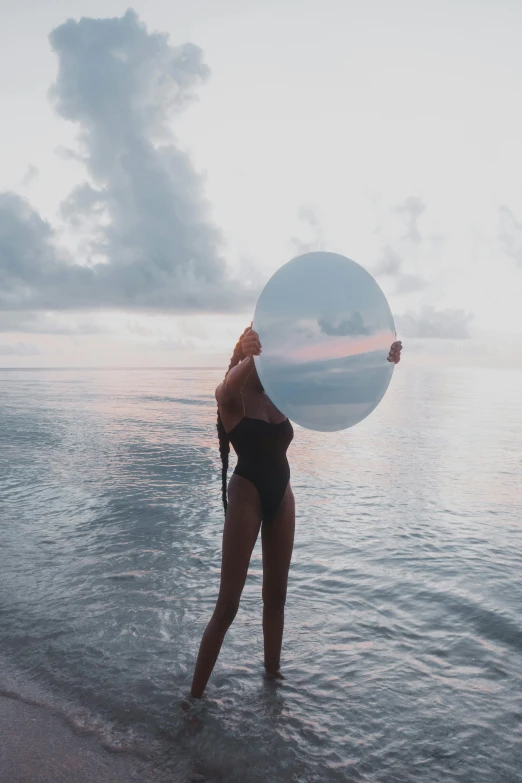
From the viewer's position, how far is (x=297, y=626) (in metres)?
4.58

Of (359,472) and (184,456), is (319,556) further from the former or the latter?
(184,456)

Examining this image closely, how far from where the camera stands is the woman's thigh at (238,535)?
10.8 feet

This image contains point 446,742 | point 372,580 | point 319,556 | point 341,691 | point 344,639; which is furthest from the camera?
point 319,556

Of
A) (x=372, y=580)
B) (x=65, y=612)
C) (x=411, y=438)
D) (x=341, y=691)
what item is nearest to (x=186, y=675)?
(x=341, y=691)

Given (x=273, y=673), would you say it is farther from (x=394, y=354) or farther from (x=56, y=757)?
(x=394, y=354)

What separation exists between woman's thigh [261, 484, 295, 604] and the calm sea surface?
0.71 meters

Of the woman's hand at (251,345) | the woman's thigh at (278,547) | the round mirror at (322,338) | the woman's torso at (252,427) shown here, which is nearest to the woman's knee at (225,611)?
the woman's thigh at (278,547)

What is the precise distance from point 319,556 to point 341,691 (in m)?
2.31

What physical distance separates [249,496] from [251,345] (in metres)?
0.87

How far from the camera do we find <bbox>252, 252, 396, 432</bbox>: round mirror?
2.95m

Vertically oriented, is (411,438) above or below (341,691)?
above

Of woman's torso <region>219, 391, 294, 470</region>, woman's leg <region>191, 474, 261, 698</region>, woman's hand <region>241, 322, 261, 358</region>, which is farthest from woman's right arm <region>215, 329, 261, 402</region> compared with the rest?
woman's leg <region>191, 474, 261, 698</region>

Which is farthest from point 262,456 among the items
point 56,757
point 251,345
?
point 56,757

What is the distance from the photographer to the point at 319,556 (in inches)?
238
